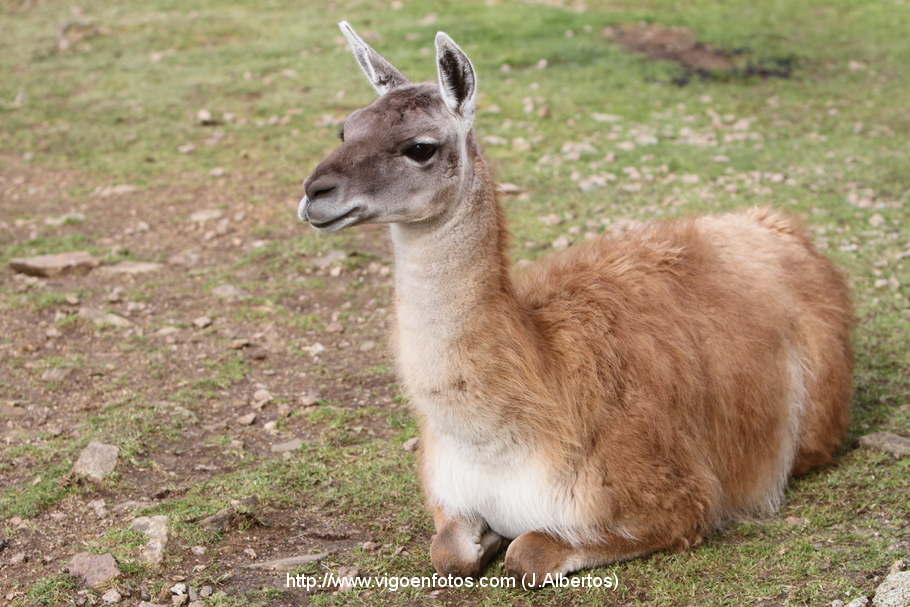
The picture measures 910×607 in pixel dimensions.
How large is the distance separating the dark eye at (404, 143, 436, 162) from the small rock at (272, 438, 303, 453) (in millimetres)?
1806

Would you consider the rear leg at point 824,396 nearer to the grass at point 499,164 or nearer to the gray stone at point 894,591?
the grass at point 499,164

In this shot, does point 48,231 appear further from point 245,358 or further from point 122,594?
point 122,594

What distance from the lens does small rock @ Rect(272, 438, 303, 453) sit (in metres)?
5.09

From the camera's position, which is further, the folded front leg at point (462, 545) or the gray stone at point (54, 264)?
the gray stone at point (54, 264)

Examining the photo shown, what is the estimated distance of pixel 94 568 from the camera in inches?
155

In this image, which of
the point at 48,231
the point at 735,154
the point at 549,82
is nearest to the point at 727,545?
the point at 735,154

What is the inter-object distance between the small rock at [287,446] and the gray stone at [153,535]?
84 cm

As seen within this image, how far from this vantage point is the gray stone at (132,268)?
23.8 feet

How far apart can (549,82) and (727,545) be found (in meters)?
6.87

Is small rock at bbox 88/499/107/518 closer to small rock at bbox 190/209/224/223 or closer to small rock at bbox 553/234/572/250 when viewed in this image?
small rock at bbox 553/234/572/250

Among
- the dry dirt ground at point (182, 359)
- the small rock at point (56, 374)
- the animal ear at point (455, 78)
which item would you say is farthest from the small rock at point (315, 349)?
the animal ear at point (455, 78)

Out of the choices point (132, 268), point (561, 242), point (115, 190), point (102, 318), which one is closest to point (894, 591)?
point (561, 242)

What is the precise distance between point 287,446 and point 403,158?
1826 millimetres

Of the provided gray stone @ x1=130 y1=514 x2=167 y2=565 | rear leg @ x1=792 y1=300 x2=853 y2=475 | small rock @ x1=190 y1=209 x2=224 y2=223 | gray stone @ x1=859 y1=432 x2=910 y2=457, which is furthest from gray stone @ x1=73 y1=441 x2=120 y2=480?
small rock @ x1=190 y1=209 x2=224 y2=223
